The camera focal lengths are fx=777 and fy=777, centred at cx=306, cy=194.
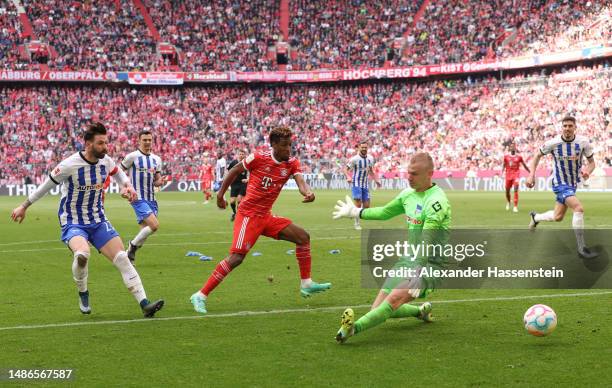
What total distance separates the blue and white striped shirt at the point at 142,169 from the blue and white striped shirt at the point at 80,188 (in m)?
5.65

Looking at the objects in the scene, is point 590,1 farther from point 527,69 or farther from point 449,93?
point 449,93

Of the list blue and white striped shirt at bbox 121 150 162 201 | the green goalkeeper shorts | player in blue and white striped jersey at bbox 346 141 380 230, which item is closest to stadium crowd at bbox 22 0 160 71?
player in blue and white striped jersey at bbox 346 141 380 230

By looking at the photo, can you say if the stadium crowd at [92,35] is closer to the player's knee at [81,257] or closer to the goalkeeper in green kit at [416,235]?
the player's knee at [81,257]

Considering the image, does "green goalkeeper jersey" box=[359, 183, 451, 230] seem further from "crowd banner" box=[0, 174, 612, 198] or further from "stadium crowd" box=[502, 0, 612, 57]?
"stadium crowd" box=[502, 0, 612, 57]

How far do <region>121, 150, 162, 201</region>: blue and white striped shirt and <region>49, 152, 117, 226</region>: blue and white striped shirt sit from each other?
565 cm

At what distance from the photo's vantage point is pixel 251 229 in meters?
9.42

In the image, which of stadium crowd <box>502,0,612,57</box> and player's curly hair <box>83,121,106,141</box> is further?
stadium crowd <box>502,0,612,57</box>

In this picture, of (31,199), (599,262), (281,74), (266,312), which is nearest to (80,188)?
(31,199)

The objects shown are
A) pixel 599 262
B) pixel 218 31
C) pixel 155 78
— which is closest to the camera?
pixel 599 262

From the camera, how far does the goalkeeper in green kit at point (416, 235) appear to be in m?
7.14

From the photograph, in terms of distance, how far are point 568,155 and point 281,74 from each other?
5125 cm

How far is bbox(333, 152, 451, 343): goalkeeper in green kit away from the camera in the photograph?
281 inches

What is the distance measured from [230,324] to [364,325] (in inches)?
69.4

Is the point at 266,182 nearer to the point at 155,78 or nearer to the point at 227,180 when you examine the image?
the point at 227,180
